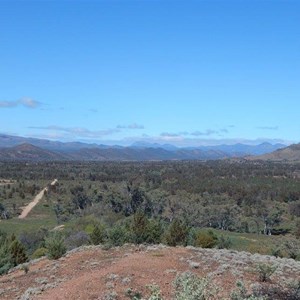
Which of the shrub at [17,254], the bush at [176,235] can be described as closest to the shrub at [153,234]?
the bush at [176,235]

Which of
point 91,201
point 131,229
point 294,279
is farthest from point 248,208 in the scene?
point 294,279

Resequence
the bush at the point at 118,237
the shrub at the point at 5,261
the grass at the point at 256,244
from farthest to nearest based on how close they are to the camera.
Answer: the grass at the point at 256,244 < the bush at the point at 118,237 < the shrub at the point at 5,261

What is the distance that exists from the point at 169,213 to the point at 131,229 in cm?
7568

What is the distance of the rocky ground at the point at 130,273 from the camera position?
1809cm

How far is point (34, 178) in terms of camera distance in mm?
181625

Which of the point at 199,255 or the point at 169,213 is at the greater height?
the point at 199,255

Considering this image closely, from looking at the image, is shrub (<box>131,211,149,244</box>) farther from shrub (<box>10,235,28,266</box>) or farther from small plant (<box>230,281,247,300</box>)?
small plant (<box>230,281,247,300</box>)

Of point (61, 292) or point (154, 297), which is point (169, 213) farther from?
point (154, 297)

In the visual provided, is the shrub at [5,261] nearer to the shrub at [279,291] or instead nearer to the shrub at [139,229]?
the shrub at [139,229]

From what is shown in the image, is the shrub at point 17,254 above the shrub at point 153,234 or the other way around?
the other way around

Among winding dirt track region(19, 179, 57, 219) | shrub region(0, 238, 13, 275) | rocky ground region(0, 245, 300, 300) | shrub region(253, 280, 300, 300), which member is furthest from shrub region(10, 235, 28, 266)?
winding dirt track region(19, 179, 57, 219)

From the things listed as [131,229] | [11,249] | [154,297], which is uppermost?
[154,297]

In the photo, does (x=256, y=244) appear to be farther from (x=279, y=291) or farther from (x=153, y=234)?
(x=279, y=291)

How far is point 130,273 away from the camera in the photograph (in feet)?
65.8
